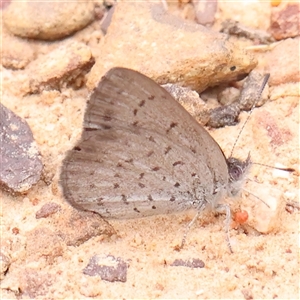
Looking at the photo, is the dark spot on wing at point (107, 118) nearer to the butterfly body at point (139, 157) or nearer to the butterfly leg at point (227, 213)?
the butterfly body at point (139, 157)

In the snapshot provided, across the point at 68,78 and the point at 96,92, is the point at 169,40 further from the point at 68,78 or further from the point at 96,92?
the point at 96,92

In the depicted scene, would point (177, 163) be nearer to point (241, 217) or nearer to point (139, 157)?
point (139, 157)

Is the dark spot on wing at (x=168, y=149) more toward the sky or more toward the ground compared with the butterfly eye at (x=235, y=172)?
more toward the sky

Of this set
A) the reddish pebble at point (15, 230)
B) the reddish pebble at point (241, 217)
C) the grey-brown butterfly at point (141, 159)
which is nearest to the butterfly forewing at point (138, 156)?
the grey-brown butterfly at point (141, 159)

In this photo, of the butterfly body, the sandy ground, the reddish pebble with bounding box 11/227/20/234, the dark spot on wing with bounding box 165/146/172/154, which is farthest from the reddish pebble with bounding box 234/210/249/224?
the reddish pebble with bounding box 11/227/20/234

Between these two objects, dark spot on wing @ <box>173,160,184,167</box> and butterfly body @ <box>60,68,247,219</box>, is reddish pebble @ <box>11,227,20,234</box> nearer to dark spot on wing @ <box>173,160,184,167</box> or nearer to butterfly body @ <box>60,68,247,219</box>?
butterfly body @ <box>60,68,247,219</box>

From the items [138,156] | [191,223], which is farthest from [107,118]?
[191,223]
